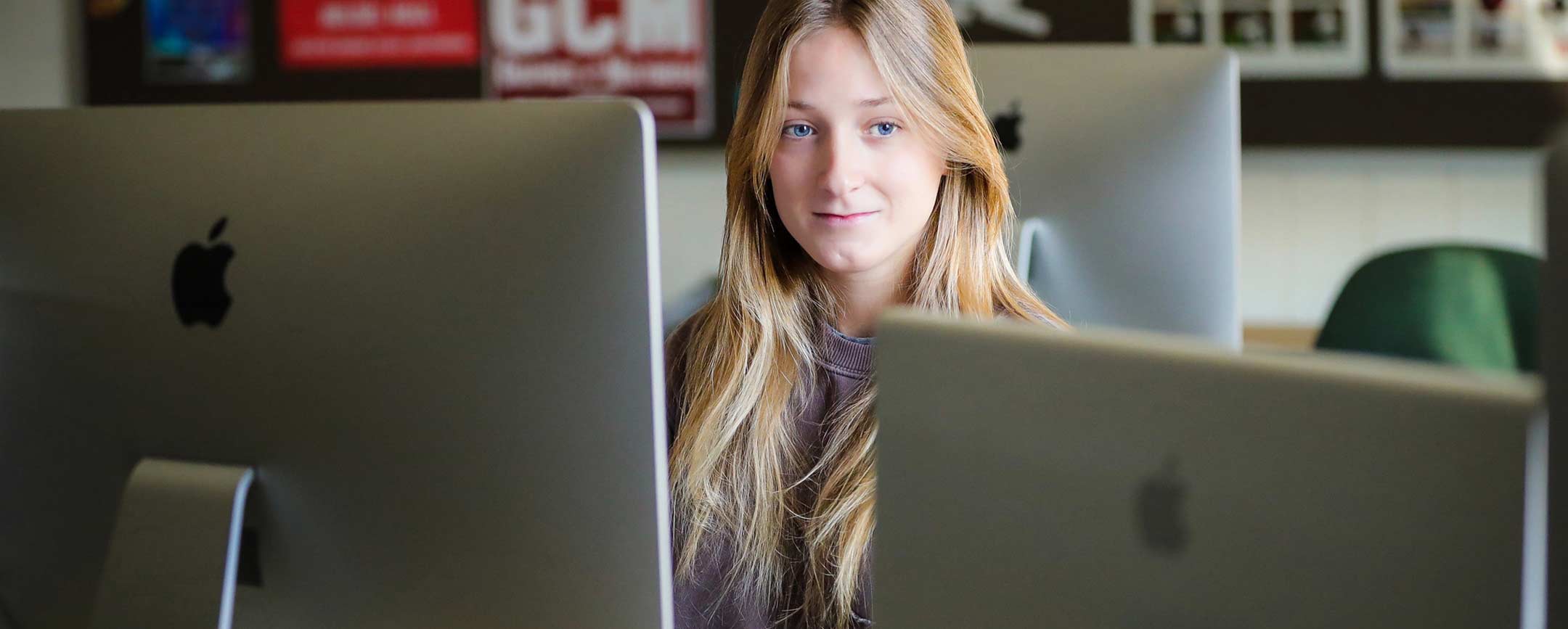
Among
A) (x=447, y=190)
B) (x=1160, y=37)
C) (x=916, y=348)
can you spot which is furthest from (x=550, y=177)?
(x=1160, y=37)

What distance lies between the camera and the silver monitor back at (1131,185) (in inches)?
54.2

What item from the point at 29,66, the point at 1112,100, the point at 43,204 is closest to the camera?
the point at 43,204

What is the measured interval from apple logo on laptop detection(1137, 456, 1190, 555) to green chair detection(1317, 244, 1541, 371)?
3.39 feet

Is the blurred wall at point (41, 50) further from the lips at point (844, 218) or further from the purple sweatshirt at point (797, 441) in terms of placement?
the lips at point (844, 218)

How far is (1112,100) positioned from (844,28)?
1.24 feet

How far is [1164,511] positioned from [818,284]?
0.77 m

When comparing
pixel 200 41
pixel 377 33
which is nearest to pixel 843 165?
pixel 377 33

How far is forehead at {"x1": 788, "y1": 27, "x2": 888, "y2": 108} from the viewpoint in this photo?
3.80 ft

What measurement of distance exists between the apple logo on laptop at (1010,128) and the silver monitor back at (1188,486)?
0.92m

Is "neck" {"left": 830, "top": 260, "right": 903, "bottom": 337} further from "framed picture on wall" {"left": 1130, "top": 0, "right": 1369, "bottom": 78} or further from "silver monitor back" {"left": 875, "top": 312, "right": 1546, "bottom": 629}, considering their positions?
"framed picture on wall" {"left": 1130, "top": 0, "right": 1369, "bottom": 78}

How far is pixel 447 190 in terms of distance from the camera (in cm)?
75

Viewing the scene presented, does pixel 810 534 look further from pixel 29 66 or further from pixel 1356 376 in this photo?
pixel 29 66

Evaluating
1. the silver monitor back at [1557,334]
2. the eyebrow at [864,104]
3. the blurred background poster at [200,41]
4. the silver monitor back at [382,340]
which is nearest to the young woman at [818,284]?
the eyebrow at [864,104]

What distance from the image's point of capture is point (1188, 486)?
0.49 m
